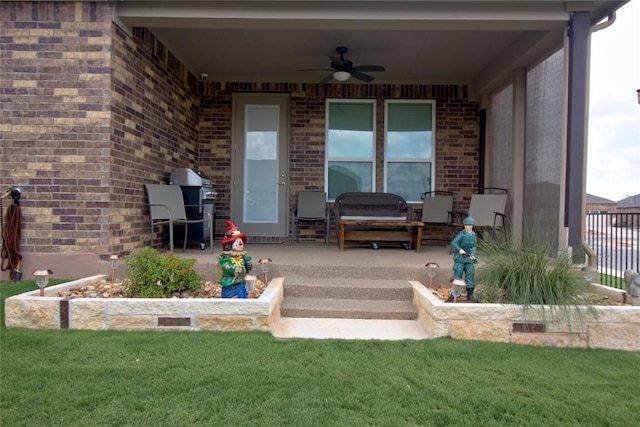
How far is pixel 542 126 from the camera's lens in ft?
18.7

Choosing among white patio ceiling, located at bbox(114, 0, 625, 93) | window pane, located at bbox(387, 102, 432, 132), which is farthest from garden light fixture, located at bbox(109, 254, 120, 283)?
window pane, located at bbox(387, 102, 432, 132)

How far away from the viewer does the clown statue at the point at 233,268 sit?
3404mm

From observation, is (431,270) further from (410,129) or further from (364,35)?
(410,129)

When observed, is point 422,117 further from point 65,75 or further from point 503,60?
point 65,75

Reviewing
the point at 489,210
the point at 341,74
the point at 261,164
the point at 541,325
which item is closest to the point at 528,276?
the point at 541,325

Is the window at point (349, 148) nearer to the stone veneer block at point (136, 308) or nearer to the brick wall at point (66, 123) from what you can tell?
the brick wall at point (66, 123)

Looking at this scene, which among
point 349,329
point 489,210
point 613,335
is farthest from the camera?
point 489,210

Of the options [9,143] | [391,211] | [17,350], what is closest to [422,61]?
[391,211]

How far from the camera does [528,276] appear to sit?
3.23 metres

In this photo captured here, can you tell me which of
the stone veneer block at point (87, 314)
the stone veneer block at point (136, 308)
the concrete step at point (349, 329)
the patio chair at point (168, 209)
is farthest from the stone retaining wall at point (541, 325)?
the patio chair at point (168, 209)

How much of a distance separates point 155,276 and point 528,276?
2865mm

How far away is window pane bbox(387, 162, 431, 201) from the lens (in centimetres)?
738

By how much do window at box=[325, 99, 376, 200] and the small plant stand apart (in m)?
4.09

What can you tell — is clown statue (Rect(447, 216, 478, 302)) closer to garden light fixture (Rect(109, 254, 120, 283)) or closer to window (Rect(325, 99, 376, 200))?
garden light fixture (Rect(109, 254, 120, 283))
